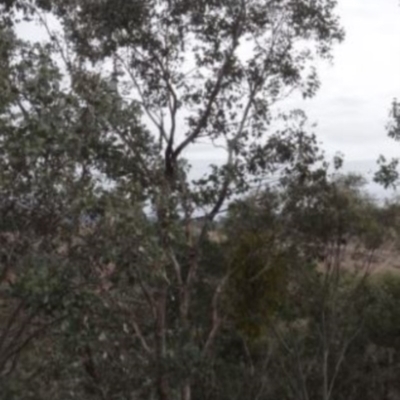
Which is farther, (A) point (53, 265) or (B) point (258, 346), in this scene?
(B) point (258, 346)

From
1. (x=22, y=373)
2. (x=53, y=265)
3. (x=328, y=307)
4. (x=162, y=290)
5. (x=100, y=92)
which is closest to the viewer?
(x=53, y=265)

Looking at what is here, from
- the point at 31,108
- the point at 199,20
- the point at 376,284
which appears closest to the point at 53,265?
the point at 31,108

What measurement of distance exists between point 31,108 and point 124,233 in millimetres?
1106

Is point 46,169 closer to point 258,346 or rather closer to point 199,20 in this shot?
point 199,20

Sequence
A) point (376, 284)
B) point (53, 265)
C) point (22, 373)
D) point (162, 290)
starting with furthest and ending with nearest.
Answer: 1. point (376, 284)
2. point (162, 290)
3. point (22, 373)
4. point (53, 265)

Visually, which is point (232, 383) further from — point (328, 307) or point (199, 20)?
point (199, 20)

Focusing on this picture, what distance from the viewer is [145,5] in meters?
15.8

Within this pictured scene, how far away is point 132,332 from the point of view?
13.3 meters

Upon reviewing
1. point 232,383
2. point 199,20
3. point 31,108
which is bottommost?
point 232,383

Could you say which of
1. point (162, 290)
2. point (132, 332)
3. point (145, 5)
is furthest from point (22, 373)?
point (145, 5)

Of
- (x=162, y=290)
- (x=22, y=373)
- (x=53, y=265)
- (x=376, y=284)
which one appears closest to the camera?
(x=53, y=265)

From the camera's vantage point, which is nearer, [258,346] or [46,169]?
[46,169]

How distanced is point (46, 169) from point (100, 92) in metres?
1.04

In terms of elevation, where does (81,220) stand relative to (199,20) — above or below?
below
